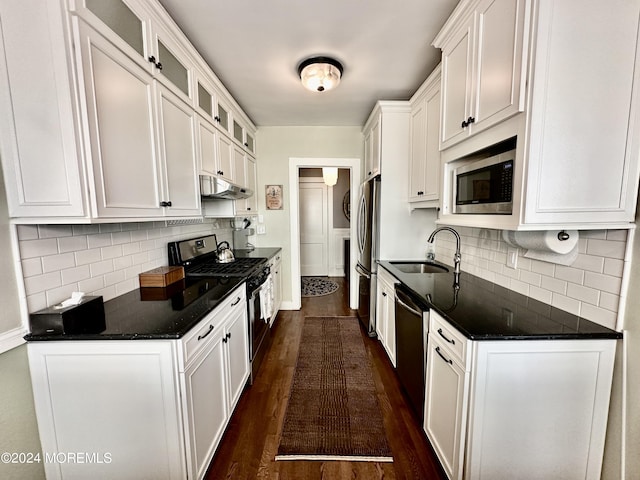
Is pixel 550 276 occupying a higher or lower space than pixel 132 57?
lower

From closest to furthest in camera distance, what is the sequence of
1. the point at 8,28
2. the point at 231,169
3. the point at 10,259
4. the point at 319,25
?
the point at 8,28, the point at 10,259, the point at 319,25, the point at 231,169

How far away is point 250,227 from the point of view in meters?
3.65

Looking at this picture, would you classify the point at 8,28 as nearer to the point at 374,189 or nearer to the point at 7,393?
the point at 7,393

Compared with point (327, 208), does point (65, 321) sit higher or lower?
lower

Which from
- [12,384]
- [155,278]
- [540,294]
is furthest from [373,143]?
[12,384]

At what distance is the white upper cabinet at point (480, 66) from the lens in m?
1.08

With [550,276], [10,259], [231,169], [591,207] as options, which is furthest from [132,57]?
[550,276]

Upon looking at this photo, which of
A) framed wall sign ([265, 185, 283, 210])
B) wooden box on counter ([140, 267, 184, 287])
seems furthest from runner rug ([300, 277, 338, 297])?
wooden box on counter ([140, 267, 184, 287])

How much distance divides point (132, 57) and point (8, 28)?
0.41 metres

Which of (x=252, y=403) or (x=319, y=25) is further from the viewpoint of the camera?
(x=252, y=403)

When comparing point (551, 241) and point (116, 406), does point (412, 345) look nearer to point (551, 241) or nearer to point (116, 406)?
point (551, 241)

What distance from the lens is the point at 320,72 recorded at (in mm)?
2047

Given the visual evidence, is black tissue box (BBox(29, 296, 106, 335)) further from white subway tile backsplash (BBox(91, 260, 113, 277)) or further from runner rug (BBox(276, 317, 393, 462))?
runner rug (BBox(276, 317, 393, 462))

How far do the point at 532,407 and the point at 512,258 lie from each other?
33.9 inches
